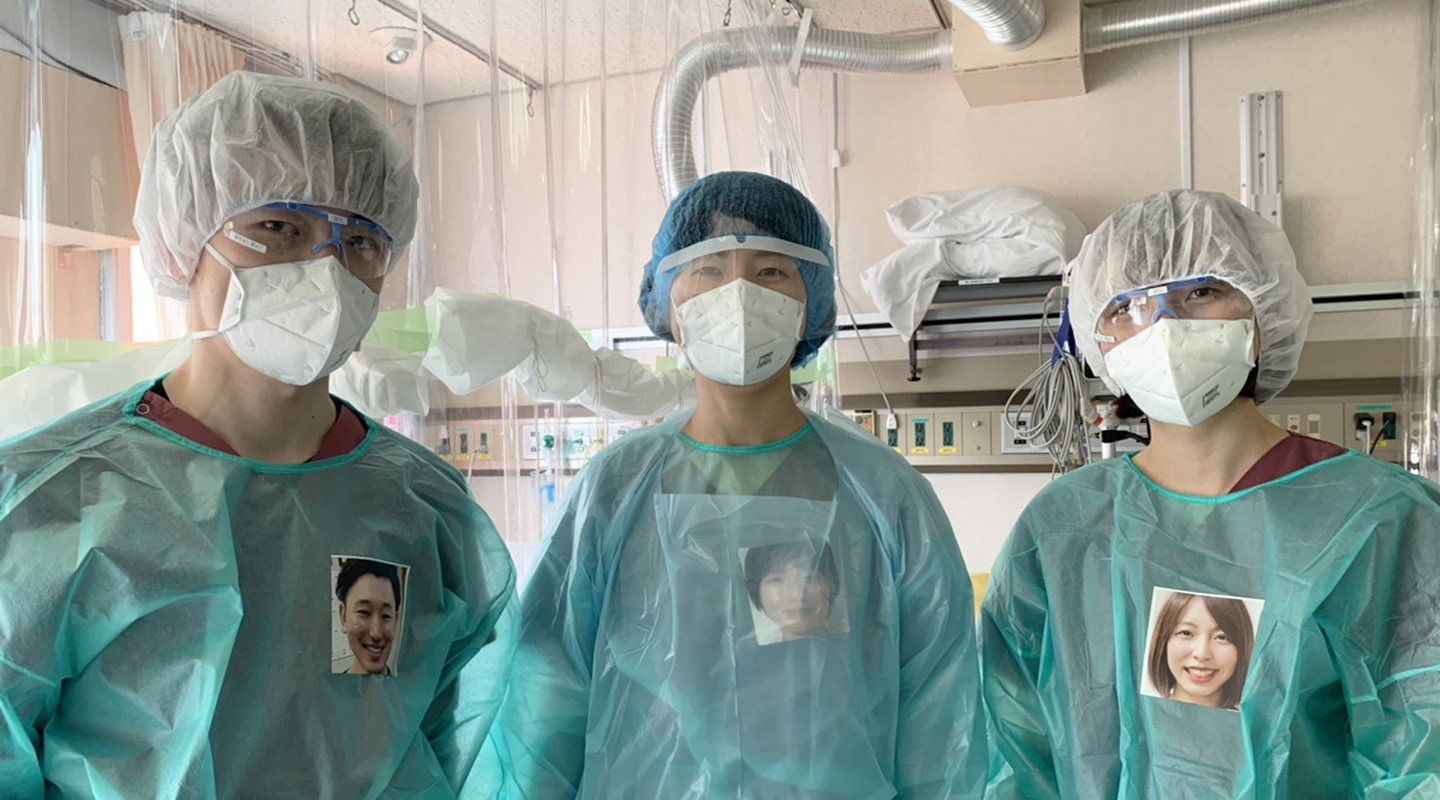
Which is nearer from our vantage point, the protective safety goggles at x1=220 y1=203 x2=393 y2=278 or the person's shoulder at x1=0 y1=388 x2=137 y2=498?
the person's shoulder at x1=0 y1=388 x2=137 y2=498

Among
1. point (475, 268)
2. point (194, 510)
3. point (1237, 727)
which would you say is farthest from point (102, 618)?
point (1237, 727)

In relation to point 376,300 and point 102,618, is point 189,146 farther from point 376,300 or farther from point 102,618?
point 102,618

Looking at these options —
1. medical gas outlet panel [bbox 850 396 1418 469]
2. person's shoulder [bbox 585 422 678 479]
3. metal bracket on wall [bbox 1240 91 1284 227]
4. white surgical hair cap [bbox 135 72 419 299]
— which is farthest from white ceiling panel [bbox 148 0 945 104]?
medical gas outlet panel [bbox 850 396 1418 469]

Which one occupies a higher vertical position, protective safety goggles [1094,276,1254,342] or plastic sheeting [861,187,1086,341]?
plastic sheeting [861,187,1086,341]

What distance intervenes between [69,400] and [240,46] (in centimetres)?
62

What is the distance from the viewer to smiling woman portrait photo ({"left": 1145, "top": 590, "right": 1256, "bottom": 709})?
114cm

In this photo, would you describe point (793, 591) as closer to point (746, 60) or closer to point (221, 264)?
point (221, 264)

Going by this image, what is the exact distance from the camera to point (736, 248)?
1.25 metres

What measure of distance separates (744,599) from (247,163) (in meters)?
0.72

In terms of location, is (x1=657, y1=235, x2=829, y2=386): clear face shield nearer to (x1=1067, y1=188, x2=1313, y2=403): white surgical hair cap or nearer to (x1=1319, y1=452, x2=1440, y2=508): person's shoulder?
(x1=1067, y1=188, x2=1313, y2=403): white surgical hair cap

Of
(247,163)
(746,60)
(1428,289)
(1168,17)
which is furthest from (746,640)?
(1168,17)

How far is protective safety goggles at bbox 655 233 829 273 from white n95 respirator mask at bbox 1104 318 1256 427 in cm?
45

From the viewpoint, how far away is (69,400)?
1.07 m

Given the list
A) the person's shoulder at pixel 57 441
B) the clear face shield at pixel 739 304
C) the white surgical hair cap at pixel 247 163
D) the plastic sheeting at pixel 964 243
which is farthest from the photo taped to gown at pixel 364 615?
the plastic sheeting at pixel 964 243
